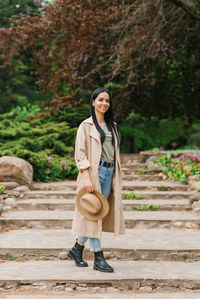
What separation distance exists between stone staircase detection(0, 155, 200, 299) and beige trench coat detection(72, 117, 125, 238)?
1.52 feet

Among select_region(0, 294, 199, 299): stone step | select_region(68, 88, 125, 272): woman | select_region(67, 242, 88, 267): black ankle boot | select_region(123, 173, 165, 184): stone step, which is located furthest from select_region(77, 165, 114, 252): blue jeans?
select_region(123, 173, 165, 184): stone step

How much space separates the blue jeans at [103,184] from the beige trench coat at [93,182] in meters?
0.06

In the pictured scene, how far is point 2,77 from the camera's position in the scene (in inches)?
690

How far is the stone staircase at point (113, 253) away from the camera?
4.15m

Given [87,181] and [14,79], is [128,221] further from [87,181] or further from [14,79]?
[14,79]

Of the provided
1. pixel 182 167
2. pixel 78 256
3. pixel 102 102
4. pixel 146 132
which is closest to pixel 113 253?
pixel 78 256

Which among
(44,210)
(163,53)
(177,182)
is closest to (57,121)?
(163,53)

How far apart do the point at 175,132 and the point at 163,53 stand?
6456 mm

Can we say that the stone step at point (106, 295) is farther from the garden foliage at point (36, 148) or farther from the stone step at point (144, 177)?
the stone step at point (144, 177)

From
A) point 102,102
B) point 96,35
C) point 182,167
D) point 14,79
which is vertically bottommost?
point 182,167

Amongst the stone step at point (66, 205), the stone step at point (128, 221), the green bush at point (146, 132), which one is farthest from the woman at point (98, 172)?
the green bush at point (146, 132)

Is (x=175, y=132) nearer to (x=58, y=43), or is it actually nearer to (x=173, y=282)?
(x=58, y=43)

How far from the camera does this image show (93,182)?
4.47 metres

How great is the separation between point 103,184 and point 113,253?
109 centimetres
